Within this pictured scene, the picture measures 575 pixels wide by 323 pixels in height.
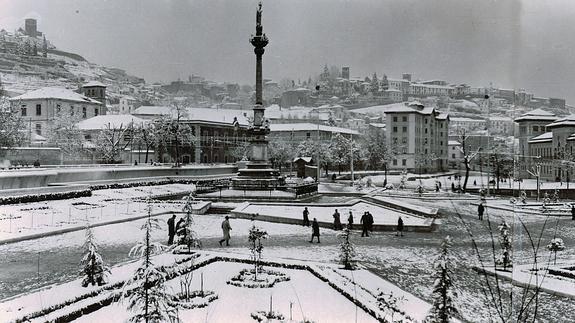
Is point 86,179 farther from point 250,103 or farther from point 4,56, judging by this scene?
point 250,103

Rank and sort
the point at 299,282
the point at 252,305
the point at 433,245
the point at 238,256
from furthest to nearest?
1. the point at 433,245
2. the point at 238,256
3. the point at 299,282
4. the point at 252,305

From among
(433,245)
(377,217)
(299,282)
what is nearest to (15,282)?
(299,282)

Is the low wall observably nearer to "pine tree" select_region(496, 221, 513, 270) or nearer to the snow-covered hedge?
the snow-covered hedge

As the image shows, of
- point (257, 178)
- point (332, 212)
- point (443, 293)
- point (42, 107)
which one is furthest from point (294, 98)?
point (443, 293)

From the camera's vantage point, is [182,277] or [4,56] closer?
[182,277]

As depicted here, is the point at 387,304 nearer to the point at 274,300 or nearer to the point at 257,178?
the point at 274,300

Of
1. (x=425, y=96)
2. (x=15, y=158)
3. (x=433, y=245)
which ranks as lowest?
(x=433, y=245)
